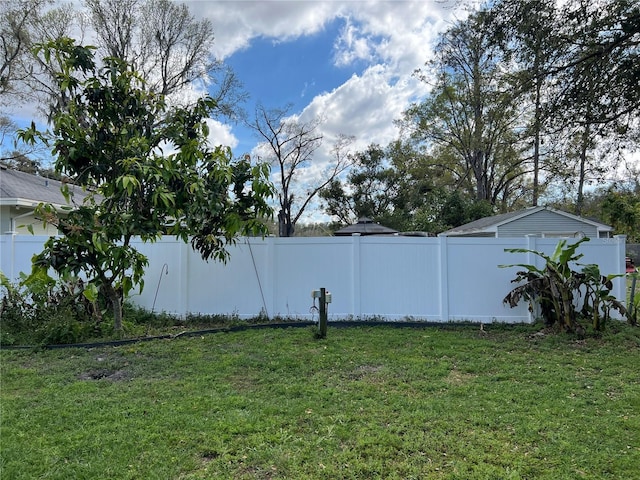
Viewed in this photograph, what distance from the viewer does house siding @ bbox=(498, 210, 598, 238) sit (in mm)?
14984

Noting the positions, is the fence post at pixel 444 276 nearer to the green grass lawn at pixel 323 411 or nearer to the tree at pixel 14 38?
the green grass lawn at pixel 323 411

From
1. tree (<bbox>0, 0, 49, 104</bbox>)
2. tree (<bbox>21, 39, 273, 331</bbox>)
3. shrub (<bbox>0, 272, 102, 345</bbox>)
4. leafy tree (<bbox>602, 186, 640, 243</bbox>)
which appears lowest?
shrub (<bbox>0, 272, 102, 345</bbox>)

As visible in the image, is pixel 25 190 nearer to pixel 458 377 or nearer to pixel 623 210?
pixel 458 377

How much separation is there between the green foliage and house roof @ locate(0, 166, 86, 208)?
10064 mm

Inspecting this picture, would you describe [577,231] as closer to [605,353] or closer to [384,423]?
[605,353]

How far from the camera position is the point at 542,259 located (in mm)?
6453

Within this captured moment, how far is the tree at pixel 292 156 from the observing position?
2464 cm

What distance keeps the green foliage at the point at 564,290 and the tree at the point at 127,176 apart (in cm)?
428

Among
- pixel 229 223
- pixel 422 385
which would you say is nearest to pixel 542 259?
pixel 422 385

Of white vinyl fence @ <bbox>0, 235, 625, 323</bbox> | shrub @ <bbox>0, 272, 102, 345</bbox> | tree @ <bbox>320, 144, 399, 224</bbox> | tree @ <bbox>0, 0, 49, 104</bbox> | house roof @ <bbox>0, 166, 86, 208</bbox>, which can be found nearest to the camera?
shrub @ <bbox>0, 272, 102, 345</bbox>

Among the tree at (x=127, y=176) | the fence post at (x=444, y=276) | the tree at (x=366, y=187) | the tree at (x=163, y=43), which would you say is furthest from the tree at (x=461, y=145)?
the tree at (x=127, y=176)

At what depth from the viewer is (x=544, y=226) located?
1512 centimetres

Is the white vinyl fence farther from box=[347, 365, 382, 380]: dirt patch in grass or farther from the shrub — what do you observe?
box=[347, 365, 382, 380]: dirt patch in grass

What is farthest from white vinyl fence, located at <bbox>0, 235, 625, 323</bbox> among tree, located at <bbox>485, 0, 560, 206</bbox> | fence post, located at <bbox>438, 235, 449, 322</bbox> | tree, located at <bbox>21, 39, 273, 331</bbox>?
tree, located at <bbox>485, 0, 560, 206</bbox>
